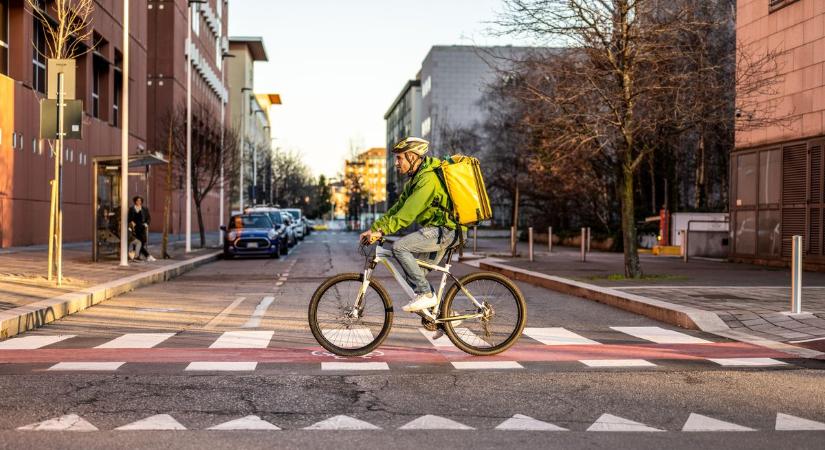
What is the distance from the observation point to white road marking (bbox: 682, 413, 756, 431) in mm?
5258

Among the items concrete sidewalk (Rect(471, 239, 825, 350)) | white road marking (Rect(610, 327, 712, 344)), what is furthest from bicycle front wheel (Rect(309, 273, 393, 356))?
concrete sidewalk (Rect(471, 239, 825, 350))

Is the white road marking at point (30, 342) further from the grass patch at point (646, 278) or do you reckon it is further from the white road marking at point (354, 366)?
the grass patch at point (646, 278)

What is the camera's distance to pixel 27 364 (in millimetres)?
7484

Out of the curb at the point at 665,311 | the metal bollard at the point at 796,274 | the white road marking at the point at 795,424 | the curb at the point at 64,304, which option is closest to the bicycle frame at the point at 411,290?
the white road marking at the point at 795,424

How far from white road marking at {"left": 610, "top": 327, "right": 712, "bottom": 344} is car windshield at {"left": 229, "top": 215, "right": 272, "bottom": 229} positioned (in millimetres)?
22064

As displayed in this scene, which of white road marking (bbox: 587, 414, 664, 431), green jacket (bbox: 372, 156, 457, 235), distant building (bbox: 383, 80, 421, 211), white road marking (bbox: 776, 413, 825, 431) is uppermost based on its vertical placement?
distant building (bbox: 383, 80, 421, 211)

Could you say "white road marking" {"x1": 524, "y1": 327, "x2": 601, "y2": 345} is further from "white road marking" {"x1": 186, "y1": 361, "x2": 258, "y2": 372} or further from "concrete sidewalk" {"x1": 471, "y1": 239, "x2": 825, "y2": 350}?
"white road marking" {"x1": 186, "y1": 361, "x2": 258, "y2": 372}

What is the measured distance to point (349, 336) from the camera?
7.89 metres

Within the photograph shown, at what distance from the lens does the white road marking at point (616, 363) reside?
7.64 meters

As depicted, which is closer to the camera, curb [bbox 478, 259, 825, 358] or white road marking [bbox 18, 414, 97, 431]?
white road marking [bbox 18, 414, 97, 431]

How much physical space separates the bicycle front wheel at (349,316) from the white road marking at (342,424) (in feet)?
7.72

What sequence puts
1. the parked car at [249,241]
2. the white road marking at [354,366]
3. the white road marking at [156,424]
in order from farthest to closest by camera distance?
the parked car at [249,241] < the white road marking at [354,366] < the white road marking at [156,424]

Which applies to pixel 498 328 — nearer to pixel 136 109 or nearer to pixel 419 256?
pixel 419 256

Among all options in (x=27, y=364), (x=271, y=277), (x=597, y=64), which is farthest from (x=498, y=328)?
(x=271, y=277)
